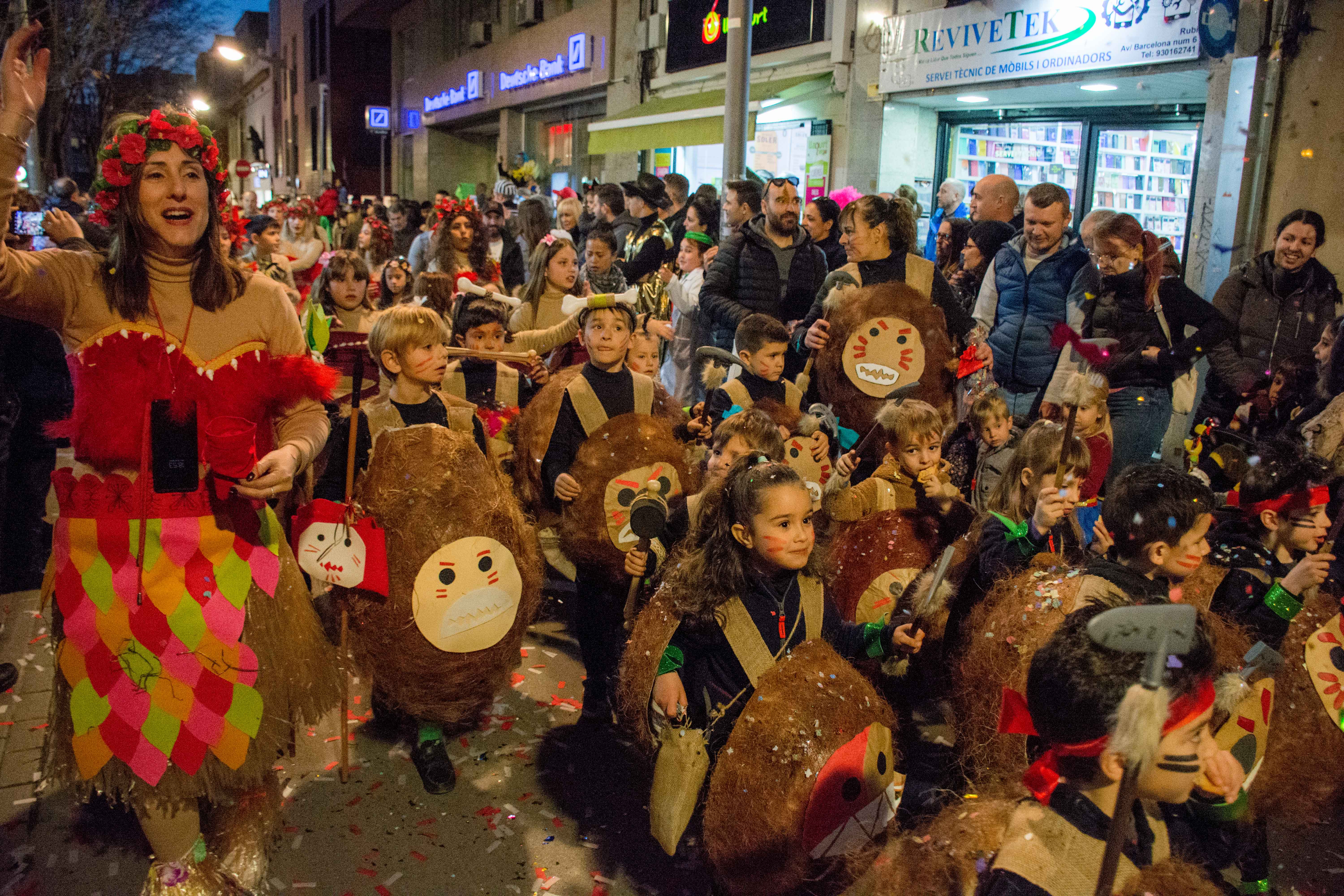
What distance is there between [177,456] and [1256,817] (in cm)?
304

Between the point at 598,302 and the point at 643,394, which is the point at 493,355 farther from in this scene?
the point at 643,394

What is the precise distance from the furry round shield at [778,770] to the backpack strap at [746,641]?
54 mm

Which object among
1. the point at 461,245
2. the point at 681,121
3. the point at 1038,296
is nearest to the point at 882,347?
the point at 1038,296

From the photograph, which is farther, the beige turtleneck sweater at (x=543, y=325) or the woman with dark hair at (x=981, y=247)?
the woman with dark hair at (x=981, y=247)

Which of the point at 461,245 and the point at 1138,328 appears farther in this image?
the point at 461,245

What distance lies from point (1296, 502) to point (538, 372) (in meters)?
3.13

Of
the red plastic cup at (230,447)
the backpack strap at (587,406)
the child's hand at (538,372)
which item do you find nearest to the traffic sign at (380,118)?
the child's hand at (538,372)

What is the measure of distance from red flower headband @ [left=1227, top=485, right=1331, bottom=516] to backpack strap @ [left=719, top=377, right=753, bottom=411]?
6.47 feet

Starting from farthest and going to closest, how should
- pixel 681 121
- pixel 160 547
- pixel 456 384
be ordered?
pixel 681 121, pixel 456 384, pixel 160 547

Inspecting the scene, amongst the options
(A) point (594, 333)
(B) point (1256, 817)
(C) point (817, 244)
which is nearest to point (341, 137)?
(C) point (817, 244)

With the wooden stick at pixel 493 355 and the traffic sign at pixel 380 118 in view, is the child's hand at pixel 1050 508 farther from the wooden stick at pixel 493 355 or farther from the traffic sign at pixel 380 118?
the traffic sign at pixel 380 118

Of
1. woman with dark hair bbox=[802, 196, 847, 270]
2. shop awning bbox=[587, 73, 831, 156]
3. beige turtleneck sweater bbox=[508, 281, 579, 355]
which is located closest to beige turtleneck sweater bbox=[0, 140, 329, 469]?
Result: beige turtleneck sweater bbox=[508, 281, 579, 355]

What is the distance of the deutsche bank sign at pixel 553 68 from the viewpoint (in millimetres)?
19125

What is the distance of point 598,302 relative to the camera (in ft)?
13.8
